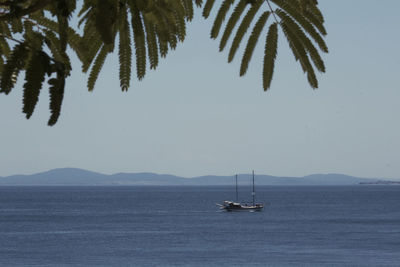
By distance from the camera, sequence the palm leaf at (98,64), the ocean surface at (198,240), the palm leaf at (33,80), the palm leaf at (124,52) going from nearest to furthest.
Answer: the palm leaf at (33,80), the palm leaf at (124,52), the palm leaf at (98,64), the ocean surface at (198,240)

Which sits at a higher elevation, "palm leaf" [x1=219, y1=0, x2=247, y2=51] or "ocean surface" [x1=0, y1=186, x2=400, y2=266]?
"palm leaf" [x1=219, y1=0, x2=247, y2=51]

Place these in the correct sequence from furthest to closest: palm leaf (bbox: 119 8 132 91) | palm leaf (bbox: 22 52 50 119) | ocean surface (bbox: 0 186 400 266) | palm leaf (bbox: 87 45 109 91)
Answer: ocean surface (bbox: 0 186 400 266), palm leaf (bbox: 87 45 109 91), palm leaf (bbox: 119 8 132 91), palm leaf (bbox: 22 52 50 119)

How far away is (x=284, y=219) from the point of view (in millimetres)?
116625

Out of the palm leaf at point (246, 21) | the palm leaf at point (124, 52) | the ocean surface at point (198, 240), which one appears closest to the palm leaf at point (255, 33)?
the palm leaf at point (246, 21)

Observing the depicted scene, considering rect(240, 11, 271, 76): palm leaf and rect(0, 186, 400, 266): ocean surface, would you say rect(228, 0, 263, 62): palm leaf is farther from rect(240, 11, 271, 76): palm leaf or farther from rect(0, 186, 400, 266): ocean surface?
rect(0, 186, 400, 266): ocean surface

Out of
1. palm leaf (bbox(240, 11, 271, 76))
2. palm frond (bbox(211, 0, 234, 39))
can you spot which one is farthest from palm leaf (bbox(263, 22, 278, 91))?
palm frond (bbox(211, 0, 234, 39))

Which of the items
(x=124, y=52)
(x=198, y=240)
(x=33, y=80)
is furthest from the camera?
(x=198, y=240)

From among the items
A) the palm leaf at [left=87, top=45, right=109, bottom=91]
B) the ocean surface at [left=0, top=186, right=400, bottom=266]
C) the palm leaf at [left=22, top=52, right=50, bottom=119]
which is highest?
the palm leaf at [left=87, top=45, right=109, bottom=91]

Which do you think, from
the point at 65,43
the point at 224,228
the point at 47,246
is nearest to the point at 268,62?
the point at 65,43

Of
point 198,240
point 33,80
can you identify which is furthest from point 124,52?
point 198,240

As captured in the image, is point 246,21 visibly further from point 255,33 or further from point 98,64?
point 98,64

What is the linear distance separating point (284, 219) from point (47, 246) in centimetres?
5012

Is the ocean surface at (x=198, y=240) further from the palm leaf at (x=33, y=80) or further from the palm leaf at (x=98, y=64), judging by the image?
the palm leaf at (x=33, y=80)

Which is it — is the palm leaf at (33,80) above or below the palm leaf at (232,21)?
below
